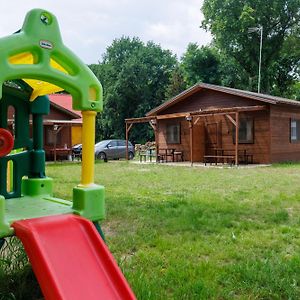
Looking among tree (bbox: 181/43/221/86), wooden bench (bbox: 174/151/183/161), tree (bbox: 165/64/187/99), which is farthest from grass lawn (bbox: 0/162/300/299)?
tree (bbox: 165/64/187/99)

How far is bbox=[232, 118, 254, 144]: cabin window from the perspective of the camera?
19359 millimetres

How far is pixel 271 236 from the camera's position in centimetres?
522

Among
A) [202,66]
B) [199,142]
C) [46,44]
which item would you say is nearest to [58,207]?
[46,44]

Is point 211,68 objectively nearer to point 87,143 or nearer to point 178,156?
point 178,156

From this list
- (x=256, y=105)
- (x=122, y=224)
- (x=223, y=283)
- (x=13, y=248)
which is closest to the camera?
(x=223, y=283)

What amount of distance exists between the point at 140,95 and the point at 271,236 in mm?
42455

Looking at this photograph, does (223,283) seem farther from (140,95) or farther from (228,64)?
(140,95)

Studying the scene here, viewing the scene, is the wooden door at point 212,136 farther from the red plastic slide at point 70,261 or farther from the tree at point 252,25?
the tree at point 252,25

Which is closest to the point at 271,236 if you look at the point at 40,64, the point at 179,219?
the point at 179,219

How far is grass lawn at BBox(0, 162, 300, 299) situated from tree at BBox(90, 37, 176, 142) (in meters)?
36.0

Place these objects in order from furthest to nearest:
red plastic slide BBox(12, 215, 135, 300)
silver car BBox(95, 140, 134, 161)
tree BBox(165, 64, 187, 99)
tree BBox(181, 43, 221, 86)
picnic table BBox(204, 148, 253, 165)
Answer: tree BBox(165, 64, 187, 99)
tree BBox(181, 43, 221, 86)
silver car BBox(95, 140, 134, 161)
picnic table BBox(204, 148, 253, 165)
red plastic slide BBox(12, 215, 135, 300)

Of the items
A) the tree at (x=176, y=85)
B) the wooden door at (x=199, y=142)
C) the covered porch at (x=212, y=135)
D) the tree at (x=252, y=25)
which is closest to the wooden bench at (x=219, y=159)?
the covered porch at (x=212, y=135)

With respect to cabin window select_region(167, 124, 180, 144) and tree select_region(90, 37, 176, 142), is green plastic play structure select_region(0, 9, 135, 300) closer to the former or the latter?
cabin window select_region(167, 124, 180, 144)

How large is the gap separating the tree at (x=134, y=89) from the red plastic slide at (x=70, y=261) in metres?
40.7
